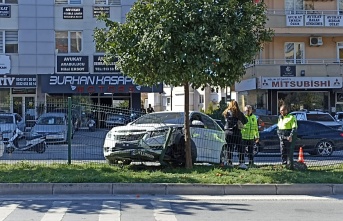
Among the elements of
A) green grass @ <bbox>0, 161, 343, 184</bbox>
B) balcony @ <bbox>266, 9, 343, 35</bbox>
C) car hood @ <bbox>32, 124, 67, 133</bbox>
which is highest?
balcony @ <bbox>266, 9, 343, 35</bbox>

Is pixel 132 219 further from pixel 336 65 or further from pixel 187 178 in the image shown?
pixel 336 65

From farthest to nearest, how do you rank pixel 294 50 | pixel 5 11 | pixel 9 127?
pixel 294 50, pixel 5 11, pixel 9 127

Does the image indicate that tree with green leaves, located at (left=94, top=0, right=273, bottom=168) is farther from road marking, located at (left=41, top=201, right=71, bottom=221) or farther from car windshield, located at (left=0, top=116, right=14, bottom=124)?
car windshield, located at (left=0, top=116, right=14, bottom=124)

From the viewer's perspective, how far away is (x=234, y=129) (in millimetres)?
11164

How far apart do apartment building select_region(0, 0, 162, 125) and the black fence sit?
15.2 meters

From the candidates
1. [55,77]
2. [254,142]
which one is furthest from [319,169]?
[55,77]

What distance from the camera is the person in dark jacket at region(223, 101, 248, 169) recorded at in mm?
11094

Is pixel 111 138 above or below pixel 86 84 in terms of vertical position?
below

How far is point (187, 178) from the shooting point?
9320 mm

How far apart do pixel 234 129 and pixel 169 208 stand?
4106 mm

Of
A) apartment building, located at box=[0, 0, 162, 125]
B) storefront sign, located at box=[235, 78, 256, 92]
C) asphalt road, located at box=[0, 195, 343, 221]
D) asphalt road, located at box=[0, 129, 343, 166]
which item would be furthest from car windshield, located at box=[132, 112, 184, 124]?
storefront sign, located at box=[235, 78, 256, 92]

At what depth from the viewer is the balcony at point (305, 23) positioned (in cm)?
2923

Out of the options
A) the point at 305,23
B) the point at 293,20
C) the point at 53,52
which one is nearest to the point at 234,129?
the point at 53,52

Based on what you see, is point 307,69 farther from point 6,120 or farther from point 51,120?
point 51,120
